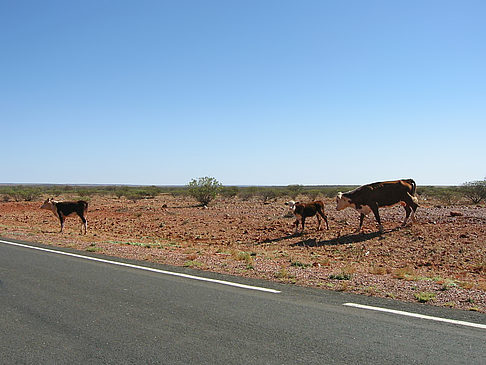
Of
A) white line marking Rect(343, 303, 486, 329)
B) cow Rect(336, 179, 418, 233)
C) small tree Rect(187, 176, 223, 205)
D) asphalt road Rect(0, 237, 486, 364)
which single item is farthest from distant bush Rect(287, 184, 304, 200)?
white line marking Rect(343, 303, 486, 329)

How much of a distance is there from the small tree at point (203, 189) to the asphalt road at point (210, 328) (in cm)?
3144

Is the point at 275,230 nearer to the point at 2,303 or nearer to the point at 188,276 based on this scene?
the point at 188,276

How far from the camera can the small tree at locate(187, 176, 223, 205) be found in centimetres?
3969

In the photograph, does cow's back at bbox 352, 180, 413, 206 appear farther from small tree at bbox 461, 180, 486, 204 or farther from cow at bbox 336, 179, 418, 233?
small tree at bbox 461, 180, 486, 204

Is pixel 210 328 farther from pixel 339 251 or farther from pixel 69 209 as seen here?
pixel 69 209

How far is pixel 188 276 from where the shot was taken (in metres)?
8.99

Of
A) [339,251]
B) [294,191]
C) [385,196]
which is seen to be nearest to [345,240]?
[339,251]

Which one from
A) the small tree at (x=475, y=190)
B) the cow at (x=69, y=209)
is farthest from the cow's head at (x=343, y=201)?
the small tree at (x=475, y=190)

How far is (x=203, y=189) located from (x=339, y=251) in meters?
26.2

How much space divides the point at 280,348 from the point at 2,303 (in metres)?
4.75

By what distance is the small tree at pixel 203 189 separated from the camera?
3969 cm

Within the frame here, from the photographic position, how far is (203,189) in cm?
3972

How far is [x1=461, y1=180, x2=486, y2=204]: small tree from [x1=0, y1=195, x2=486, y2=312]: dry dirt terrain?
552 inches

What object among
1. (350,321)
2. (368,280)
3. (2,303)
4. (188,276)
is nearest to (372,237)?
(368,280)
